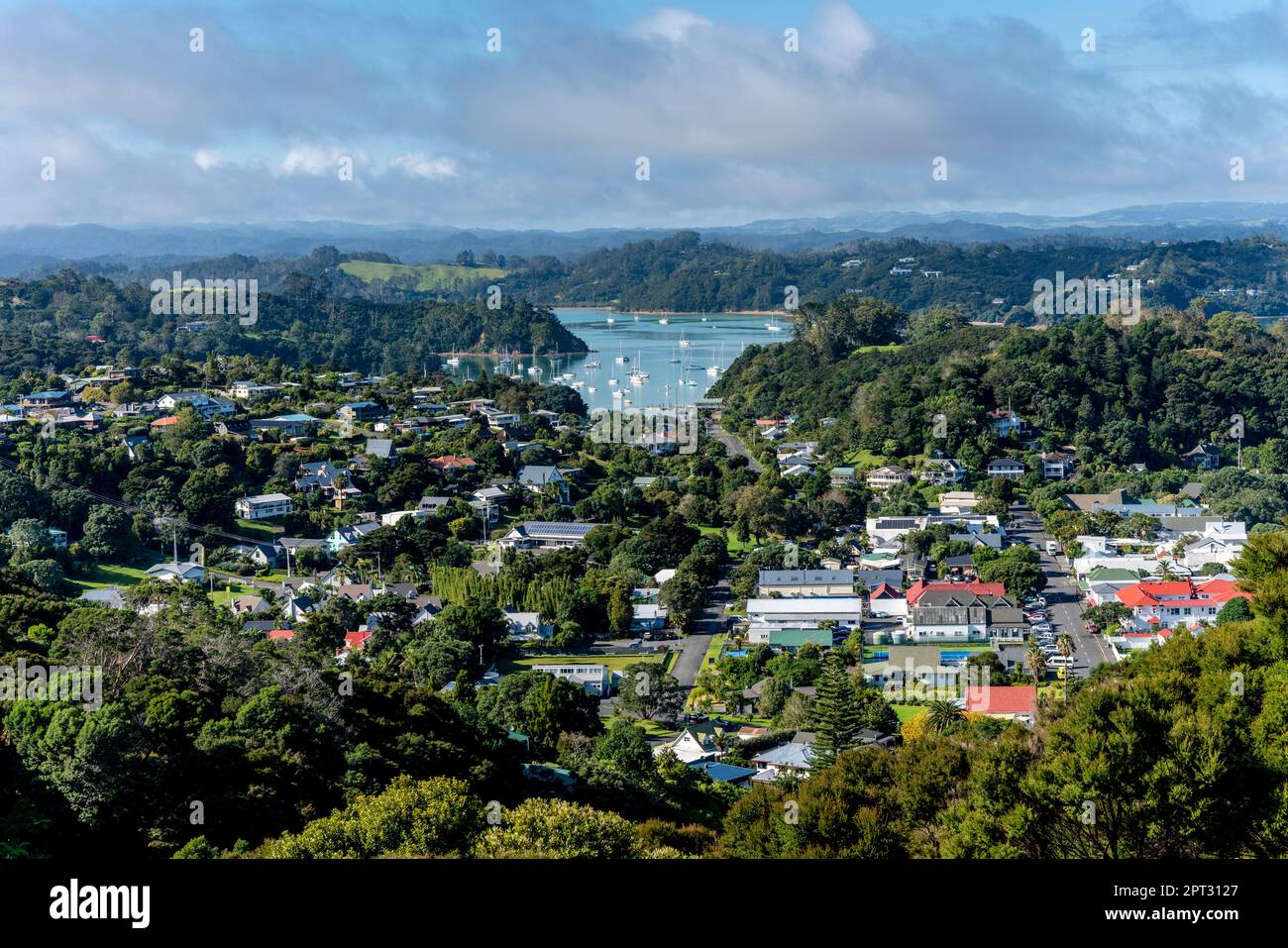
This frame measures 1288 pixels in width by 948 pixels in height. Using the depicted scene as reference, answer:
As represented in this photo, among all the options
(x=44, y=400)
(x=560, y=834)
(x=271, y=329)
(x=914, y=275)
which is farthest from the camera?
Result: (x=914, y=275)

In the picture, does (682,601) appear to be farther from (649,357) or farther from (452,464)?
(649,357)

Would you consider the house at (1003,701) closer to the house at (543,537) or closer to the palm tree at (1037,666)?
the palm tree at (1037,666)

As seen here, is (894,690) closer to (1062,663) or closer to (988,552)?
(1062,663)

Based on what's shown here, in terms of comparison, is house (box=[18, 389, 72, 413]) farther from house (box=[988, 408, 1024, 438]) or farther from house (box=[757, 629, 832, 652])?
house (box=[988, 408, 1024, 438])

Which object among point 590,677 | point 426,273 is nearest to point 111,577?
point 590,677

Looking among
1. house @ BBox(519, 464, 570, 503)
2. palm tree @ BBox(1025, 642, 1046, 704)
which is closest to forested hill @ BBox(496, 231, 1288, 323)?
house @ BBox(519, 464, 570, 503)
